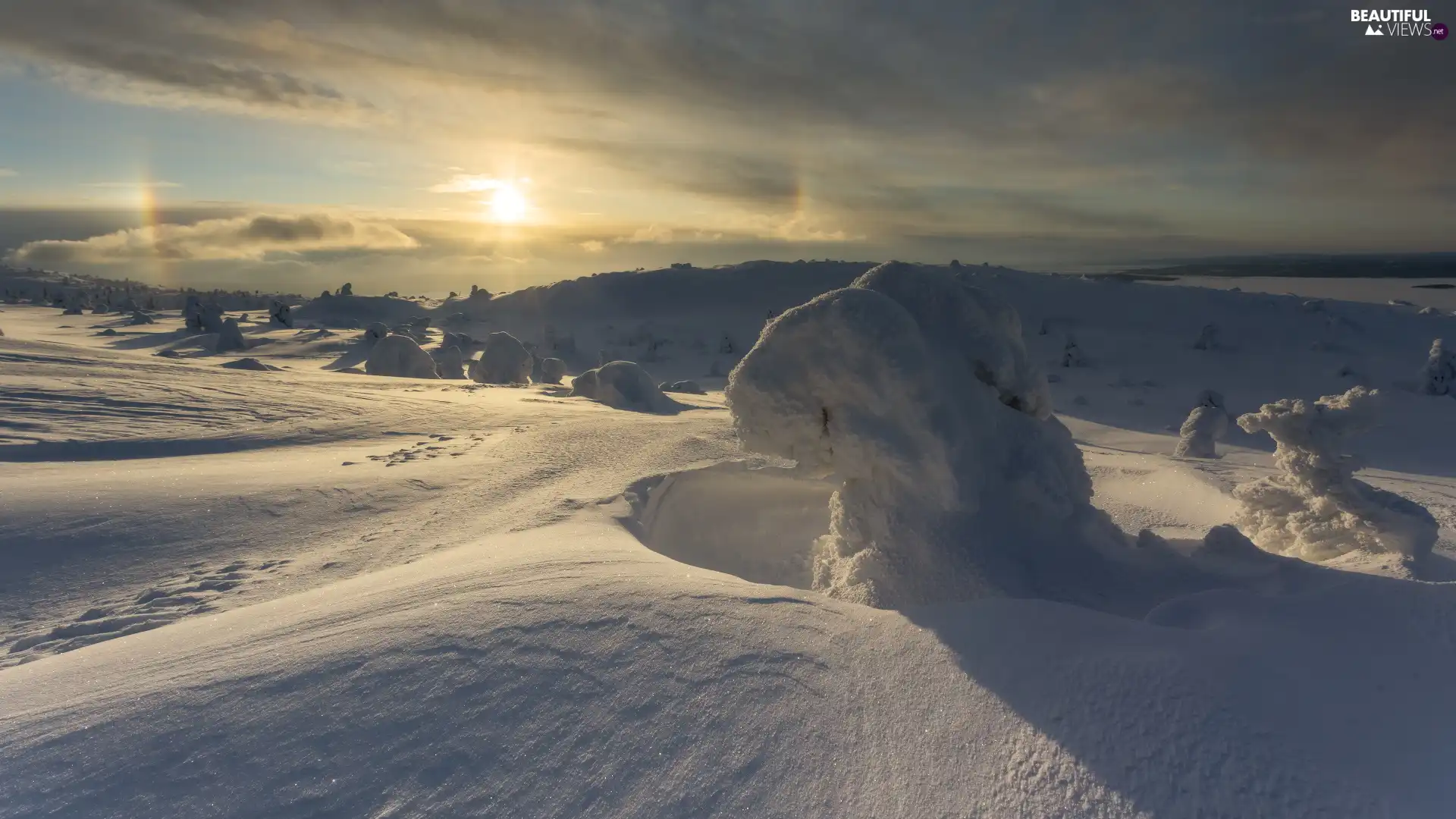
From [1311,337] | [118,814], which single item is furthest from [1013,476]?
[1311,337]

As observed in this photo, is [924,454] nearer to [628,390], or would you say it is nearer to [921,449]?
[921,449]

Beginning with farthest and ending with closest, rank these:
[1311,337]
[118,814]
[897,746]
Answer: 1. [1311,337]
2. [897,746]
3. [118,814]

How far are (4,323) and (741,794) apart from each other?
124ft

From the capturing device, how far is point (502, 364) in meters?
19.6

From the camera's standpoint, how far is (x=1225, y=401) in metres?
18.4

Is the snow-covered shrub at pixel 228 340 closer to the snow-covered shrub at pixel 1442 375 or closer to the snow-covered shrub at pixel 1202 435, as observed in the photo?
the snow-covered shrub at pixel 1202 435

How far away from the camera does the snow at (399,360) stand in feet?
62.7

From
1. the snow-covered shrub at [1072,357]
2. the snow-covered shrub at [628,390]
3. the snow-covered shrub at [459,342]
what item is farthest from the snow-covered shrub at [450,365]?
the snow-covered shrub at [1072,357]

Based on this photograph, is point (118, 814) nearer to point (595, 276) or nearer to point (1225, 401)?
point (1225, 401)

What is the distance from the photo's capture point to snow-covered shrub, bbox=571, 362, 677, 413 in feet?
42.8

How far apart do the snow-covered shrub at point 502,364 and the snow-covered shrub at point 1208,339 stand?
2280cm

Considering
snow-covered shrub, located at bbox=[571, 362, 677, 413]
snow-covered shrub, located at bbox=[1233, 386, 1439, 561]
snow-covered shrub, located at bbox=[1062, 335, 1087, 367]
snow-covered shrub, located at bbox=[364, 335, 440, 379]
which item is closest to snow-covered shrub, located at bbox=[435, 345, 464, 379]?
snow-covered shrub, located at bbox=[364, 335, 440, 379]

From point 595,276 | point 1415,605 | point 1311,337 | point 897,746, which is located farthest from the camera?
point 595,276

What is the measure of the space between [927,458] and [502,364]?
17.6 metres
